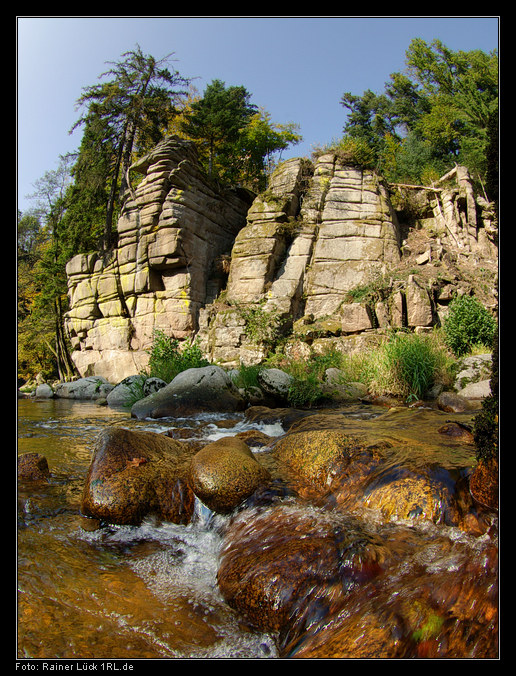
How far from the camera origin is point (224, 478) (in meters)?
3.37

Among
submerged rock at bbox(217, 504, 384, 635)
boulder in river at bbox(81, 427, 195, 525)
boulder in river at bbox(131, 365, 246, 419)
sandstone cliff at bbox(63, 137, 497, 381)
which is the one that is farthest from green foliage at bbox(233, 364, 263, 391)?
submerged rock at bbox(217, 504, 384, 635)

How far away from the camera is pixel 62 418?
29.8 ft

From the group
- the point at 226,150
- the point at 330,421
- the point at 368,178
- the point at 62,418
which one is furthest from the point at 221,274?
the point at 330,421

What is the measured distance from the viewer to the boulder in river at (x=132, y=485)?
3.26 m

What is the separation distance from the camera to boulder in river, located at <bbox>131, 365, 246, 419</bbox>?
8.82 meters

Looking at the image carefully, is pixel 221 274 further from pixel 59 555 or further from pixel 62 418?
pixel 59 555

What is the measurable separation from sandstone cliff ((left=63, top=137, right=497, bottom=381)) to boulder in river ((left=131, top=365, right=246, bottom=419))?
5.62 metres

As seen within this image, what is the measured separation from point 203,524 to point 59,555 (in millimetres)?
1062

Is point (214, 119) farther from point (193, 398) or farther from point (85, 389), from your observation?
point (193, 398)

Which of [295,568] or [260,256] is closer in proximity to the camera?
[295,568]

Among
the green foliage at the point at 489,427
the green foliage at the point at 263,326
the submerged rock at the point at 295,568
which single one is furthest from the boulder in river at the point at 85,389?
the green foliage at the point at 489,427

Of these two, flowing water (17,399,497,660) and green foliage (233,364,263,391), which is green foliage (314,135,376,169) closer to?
green foliage (233,364,263,391)

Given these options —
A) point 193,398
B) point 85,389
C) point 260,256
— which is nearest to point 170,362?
point 193,398

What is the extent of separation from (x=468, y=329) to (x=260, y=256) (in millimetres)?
9453
